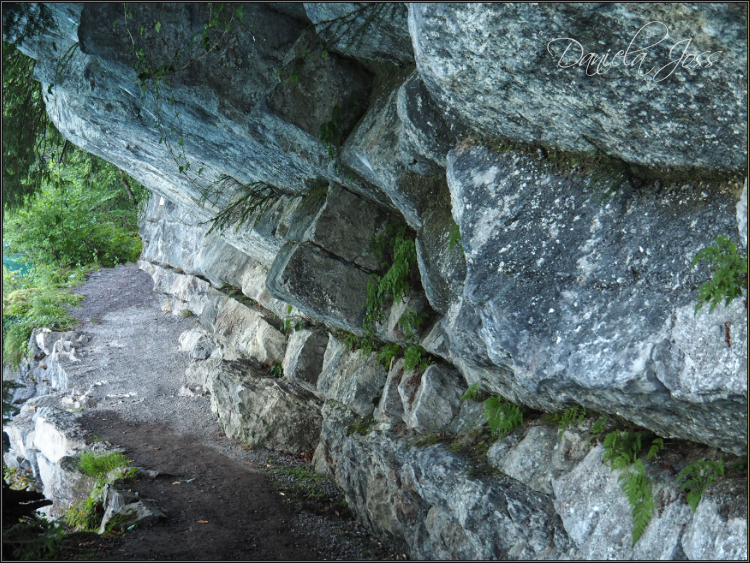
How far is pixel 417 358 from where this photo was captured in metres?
8.64

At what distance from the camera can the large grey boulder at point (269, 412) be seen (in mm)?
12438

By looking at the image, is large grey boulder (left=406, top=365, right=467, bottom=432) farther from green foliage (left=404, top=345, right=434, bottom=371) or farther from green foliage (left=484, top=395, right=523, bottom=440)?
green foliage (left=484, top=395, right=523, bottom=440)

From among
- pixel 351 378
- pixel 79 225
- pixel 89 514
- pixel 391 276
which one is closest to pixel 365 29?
pixel 391 276

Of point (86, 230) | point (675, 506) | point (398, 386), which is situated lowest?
point (86, 230)

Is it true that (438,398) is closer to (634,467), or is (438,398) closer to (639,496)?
(634,467)

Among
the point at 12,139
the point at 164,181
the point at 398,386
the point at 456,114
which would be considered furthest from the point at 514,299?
the point at 164,181

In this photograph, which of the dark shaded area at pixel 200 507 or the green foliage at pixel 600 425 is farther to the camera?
the dark shaded area at pixel 200 507

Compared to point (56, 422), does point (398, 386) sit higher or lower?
higher

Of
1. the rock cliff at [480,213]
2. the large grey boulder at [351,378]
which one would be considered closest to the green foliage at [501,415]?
the rock cliff at [480,213]

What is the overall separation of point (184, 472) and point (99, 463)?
1.59 meters

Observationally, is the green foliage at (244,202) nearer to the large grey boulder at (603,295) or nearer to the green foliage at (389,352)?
the green foliage at (389,352)

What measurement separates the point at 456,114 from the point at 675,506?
13.2 ft

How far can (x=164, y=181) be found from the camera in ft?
43.5

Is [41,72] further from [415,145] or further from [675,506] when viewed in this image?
[675,506]
